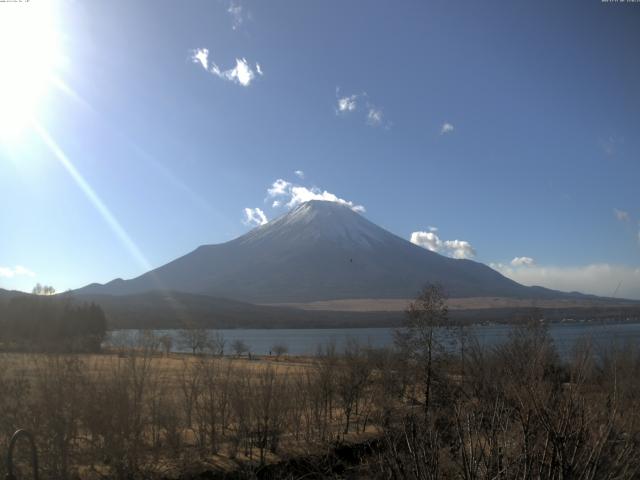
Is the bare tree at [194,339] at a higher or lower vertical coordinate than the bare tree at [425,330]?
lower

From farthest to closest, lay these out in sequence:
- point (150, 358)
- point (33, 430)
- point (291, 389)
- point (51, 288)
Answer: point (51, 288)
point (291, 389)
point (150, 358)
point (33, 430)

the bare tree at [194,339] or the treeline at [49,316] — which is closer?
the treeline at [49,316]

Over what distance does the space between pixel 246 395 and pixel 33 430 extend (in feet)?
24.8

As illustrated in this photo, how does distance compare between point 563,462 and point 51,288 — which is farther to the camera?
point 51,288

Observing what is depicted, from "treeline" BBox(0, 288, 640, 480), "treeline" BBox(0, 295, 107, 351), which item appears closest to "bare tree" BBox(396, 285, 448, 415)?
"treeline" BBox(0, 288, 640, 480)

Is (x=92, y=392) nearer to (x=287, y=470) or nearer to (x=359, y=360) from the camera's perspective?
(x=287, y=470)

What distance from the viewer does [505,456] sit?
4.71 m

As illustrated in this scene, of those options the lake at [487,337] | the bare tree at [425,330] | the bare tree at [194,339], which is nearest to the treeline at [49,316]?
the lake at [487,337]

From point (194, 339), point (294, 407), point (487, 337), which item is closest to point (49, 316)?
point (194, 339)

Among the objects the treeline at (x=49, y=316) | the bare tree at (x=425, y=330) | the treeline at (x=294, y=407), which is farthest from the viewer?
the treeline at (x=49, y=316)

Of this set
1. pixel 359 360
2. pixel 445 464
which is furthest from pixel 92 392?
pixel 359 360

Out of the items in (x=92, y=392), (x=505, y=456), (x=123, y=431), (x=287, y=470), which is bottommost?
(x=287, y=470)

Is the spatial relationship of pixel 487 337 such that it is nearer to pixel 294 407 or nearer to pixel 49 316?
pixel 294 407

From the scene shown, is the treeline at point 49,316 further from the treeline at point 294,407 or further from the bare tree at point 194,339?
the treeline at point 294,407
